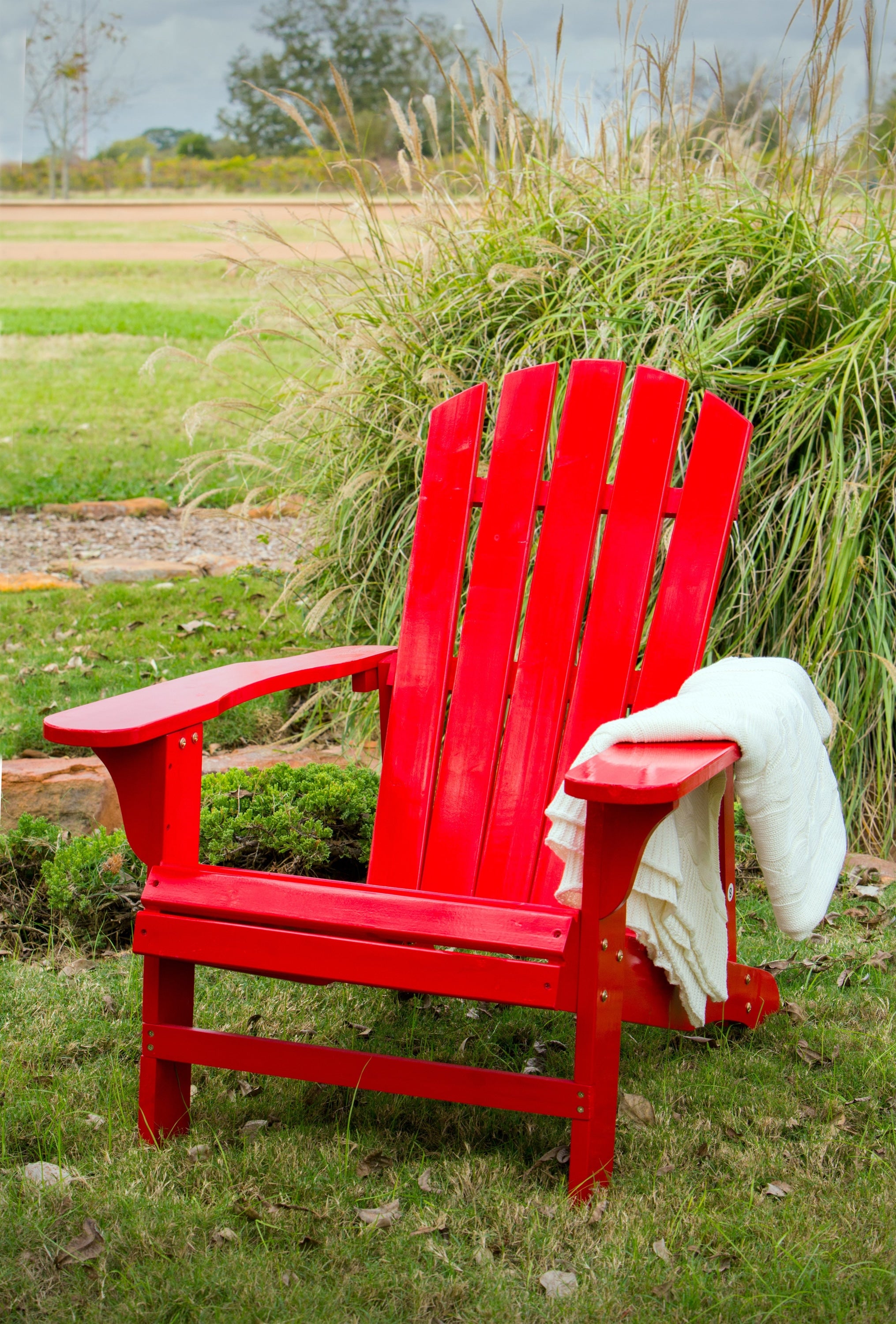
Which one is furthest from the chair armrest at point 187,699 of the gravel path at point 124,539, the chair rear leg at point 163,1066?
the gravel path at point 124,539

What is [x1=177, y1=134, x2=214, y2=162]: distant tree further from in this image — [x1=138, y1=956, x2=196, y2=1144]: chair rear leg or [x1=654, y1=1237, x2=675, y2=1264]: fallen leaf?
[x1=654, y1=1237, x2=675, y2=1264]: fallen leaf

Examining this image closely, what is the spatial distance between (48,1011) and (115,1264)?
2.62 ft

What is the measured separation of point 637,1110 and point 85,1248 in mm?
851

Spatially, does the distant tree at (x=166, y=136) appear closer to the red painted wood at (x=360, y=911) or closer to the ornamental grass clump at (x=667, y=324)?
the ornamental grass clump at (x=667, y=324)

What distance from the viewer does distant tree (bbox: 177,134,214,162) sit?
85.7 feet

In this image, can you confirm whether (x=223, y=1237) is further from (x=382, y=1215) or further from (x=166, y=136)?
(x=166, y=136)

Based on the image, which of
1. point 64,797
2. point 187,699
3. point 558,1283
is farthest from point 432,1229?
point 64,797

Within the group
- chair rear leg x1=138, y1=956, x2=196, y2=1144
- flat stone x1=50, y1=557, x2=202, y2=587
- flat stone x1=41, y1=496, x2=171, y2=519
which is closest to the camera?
chair rear leg x1=138, y1=956, x2=196, y2=1144

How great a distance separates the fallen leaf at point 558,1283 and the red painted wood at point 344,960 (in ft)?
1.05

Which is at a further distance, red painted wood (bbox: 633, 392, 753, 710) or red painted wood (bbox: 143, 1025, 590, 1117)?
red painted wood (bbox: 633, 392, 753, 710)

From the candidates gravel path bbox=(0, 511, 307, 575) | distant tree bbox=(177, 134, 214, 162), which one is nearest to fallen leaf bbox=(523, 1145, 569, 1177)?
gravel path bbox=(0, 511, 307, 575)

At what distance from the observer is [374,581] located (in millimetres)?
3436

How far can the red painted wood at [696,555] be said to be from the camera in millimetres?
2064

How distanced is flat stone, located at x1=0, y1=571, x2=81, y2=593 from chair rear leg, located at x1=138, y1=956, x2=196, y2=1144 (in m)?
3.93
